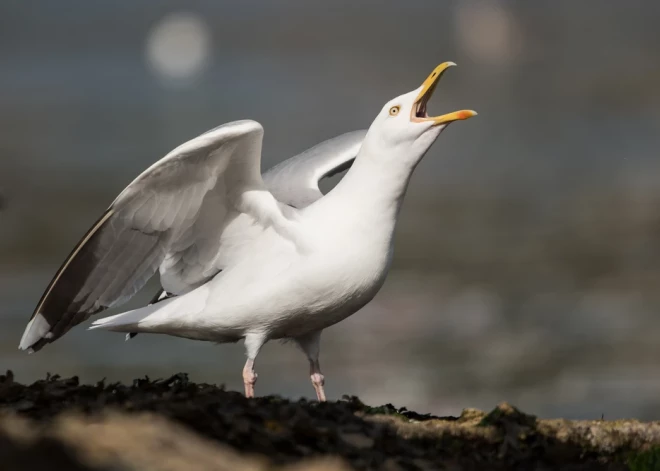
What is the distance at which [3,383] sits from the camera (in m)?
6.78

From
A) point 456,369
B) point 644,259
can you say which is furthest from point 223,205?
point 644,259

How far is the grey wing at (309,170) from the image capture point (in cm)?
951

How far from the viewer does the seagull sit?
7957 mm

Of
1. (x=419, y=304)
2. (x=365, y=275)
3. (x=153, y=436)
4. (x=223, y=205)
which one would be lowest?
(x=153, y=436)

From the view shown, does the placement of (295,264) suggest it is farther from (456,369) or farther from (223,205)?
(456,369)

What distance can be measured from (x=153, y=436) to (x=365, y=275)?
316 centimetres

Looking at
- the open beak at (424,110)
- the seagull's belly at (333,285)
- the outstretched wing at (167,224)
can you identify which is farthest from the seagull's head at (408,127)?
the outstretched wing at (167,224)

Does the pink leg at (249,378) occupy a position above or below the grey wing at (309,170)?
below

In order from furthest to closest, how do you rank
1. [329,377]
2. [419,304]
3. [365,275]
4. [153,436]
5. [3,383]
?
[419,304] < [329,377] < [365,275] < [3,383] < [153,436]

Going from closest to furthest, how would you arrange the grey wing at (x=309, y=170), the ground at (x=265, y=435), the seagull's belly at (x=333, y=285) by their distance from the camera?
the ground at (x=265, y=435), the seagull's belly at (x=333, y=285), the grey wing at (x=309, y=170)

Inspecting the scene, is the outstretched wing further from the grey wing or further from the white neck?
the grey wing

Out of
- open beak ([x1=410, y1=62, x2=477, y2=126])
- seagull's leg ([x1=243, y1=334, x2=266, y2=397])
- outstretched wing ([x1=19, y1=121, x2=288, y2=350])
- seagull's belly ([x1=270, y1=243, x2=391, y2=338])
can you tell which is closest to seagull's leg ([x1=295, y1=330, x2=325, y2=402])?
seagull's leg ([x1=243, y1=334, x2=266, y2=397])

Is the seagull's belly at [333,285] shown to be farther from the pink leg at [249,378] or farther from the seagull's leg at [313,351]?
the seagull's leg at [313,351]

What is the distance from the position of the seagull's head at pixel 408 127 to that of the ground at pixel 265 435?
1.75 m
